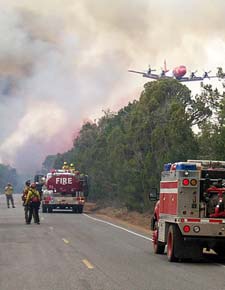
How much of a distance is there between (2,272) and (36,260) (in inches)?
92.6

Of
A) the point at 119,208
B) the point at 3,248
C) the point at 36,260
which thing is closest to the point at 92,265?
the point at 36,260

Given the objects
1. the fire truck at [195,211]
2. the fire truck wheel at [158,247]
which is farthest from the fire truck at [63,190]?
the fire truck at [195,211]

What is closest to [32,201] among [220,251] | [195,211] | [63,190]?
[63,190]

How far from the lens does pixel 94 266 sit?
A: 53.9 feet

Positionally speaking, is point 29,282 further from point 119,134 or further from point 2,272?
point 119,134

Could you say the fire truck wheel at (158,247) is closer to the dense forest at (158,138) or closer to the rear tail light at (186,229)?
the rear tail light at (186,229)

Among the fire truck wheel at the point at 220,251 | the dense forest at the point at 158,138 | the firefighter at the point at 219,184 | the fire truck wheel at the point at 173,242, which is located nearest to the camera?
the fire truck wheel at the point at 173,242

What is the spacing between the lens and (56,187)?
153ft

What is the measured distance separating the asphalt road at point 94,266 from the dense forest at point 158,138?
6446mm

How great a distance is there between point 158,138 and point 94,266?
2158cm

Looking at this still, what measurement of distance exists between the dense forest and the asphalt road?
21.1ft

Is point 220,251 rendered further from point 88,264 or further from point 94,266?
point 94,266

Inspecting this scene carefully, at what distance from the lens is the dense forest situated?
2947 cm

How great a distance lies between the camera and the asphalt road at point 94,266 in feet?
44.2
